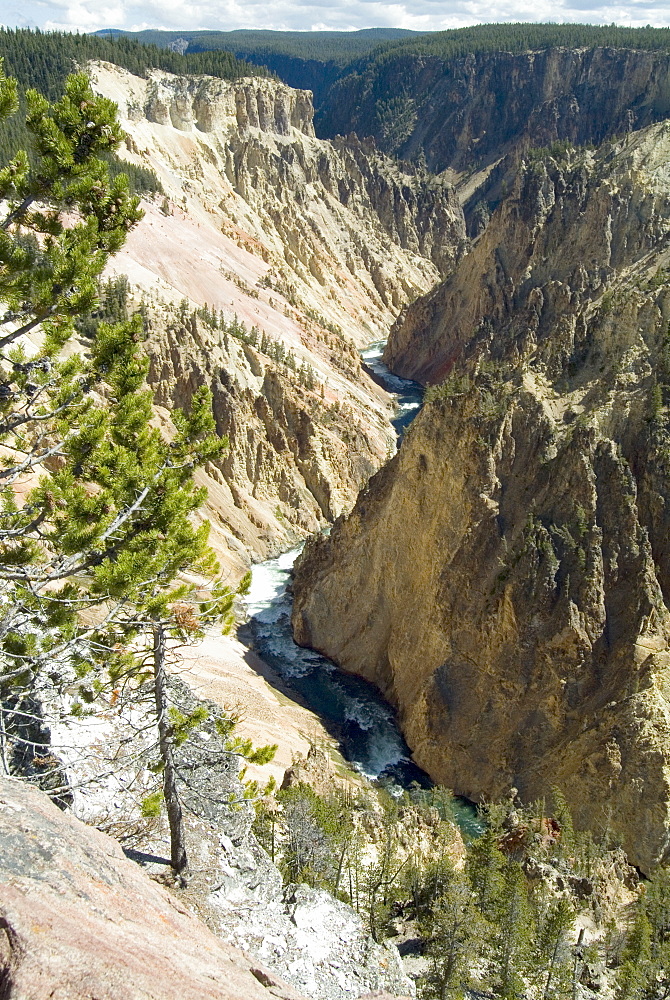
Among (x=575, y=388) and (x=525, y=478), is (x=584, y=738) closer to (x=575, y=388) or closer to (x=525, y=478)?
(x=525, y=478)

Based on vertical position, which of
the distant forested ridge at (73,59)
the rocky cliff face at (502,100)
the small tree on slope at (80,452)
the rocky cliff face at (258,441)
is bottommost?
the rocky cliff face at (258,441)

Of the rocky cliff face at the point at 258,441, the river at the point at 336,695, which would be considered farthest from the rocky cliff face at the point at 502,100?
the river at the point at 336,695

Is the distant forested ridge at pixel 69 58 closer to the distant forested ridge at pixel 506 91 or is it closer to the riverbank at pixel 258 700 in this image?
the distant forested ridge at pixel 506 91

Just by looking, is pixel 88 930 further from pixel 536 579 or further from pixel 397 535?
pixel 397 535

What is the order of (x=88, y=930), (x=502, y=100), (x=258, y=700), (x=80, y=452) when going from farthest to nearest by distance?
(x=502, y=100) → (x=258, y=700) → (x=80, y=452) → (x=88, y=930)

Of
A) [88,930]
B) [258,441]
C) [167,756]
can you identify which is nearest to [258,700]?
[167,756]
